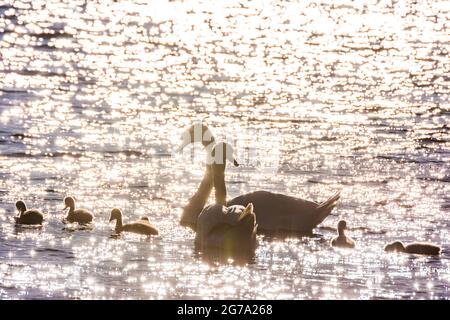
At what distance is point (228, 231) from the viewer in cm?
2144

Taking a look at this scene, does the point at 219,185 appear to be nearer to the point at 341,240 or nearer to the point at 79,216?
the point at 79,216

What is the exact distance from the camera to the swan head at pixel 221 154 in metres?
24.9

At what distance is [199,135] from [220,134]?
502 cm

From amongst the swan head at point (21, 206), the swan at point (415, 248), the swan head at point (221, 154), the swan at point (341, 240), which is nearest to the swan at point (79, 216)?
the swan head at point (21, 206)

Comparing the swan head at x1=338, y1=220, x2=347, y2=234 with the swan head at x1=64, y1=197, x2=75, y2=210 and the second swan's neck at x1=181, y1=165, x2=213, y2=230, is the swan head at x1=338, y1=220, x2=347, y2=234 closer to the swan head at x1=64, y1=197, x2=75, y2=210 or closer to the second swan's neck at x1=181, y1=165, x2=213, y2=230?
the second swan's neck at x1=181, y1=165, x2=213, y2=230

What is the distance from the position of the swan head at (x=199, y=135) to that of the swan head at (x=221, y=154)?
92cm

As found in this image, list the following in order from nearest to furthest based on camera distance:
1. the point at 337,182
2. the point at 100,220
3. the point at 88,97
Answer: the point at 100,220
the point at 337,182
the point at 88,97

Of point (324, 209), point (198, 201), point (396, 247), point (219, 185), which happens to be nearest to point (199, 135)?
point (219, 185)

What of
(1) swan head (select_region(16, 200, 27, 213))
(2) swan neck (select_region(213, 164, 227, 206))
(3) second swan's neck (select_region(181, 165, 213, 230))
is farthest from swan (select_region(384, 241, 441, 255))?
(1) swan head (select_region(16, 200, 27, 213))

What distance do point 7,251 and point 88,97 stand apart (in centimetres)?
1601

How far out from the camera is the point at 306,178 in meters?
27.4

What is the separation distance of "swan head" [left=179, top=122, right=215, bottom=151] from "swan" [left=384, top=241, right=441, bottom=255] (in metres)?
6.20
